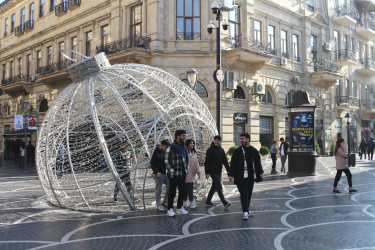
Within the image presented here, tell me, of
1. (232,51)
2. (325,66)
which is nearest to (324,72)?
(325,66)

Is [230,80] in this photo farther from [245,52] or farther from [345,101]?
[345,101]

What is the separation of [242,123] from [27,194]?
14499mm

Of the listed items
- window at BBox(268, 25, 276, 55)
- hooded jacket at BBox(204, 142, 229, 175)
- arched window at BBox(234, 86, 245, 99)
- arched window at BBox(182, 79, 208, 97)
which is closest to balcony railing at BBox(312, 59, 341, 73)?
window at BBox(268, 25, 276, 55)

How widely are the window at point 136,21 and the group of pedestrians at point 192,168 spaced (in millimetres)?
15020

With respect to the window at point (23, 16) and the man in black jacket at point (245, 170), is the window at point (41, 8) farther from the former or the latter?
the man in black jacket at point (245, 170)

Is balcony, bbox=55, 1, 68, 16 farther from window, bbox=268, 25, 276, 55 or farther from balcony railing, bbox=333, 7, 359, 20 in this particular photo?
balcony railing, bbox=333, 7, 359, 20

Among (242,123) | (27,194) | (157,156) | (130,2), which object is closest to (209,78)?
(242,123)

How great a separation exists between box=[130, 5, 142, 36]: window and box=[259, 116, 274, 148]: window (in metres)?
9.79

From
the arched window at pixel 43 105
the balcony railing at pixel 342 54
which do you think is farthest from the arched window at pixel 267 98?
the arched window at pixel 43 105

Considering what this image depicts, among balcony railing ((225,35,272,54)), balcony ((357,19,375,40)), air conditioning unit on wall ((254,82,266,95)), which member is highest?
balcony ((357,19,375,40))

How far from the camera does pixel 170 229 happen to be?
629 cm

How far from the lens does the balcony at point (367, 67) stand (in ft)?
114

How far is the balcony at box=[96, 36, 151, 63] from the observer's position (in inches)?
788

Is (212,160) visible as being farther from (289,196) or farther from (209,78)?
(209,78)
